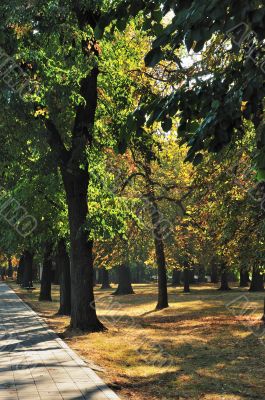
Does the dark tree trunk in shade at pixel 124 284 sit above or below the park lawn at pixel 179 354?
above

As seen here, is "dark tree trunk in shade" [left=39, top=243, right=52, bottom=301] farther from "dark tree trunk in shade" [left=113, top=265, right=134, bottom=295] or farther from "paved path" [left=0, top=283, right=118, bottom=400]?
"paved path" [left=0, top=283, right=118, bottom=400]

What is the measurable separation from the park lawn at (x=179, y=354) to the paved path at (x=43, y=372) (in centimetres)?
49

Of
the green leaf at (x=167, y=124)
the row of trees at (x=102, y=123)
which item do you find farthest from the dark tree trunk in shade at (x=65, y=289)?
the green leaf at (x=167, y=124)

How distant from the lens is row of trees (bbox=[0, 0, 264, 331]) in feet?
14.4

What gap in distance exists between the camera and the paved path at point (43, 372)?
7145 millimetres

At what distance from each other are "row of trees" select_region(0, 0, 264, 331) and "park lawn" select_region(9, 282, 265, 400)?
6.60 ft

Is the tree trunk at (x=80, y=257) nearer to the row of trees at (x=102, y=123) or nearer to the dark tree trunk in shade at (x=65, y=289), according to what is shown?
the row of trees at (x=102, y=123)

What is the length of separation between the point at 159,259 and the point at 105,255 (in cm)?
646

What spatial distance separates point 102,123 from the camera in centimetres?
1608

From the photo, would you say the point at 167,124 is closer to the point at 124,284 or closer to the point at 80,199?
the point at 80,199

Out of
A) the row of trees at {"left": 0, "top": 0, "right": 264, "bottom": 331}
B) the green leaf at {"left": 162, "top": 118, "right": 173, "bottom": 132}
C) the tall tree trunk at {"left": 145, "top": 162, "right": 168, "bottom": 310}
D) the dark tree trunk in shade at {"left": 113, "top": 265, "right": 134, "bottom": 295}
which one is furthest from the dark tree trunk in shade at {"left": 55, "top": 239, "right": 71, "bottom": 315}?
the dark tree trunk in shade at {"left": 113, "top": 265, "right": 134, "bottom": 295}

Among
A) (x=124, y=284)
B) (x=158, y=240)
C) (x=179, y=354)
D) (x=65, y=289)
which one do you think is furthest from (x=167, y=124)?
(x=124, y=284)

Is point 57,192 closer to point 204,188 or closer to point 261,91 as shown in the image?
point 204,188

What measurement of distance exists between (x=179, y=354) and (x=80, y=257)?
430cm
